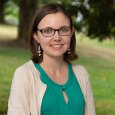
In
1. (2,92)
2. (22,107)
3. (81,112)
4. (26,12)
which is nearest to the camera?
(22,107)

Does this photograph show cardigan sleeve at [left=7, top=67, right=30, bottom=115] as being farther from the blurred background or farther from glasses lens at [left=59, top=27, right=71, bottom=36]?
the blurred background

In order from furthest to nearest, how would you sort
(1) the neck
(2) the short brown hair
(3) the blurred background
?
(3) the blurred background, (1) the neck, (2) the short brown hair

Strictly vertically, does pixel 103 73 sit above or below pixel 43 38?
below

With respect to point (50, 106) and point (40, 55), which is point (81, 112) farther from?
point (40, 55)

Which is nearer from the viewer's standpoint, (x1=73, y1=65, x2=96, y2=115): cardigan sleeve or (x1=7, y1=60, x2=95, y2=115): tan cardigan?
(x1=7, y1=60, x2=95, y2=115): tan cardigan

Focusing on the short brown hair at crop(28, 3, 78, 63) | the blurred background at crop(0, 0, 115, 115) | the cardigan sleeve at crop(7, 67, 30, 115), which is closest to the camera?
the cardigan sleeve at crop(7, 67, 30, 115)

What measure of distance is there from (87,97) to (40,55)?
46 centimetres

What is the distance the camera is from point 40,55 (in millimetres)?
3158

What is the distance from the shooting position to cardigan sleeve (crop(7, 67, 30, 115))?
290 centimetres

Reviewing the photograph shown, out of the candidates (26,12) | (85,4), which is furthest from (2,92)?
(26,12)

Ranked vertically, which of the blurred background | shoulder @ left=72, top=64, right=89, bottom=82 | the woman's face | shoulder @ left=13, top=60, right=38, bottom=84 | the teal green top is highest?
the woman's face

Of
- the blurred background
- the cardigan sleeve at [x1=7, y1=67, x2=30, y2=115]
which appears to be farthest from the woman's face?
the blurred background

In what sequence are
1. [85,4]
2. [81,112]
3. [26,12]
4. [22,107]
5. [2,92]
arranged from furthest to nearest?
[26,12], [85,4], [2,92], [81,112], [22,107]

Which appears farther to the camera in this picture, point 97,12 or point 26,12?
point 26,12
